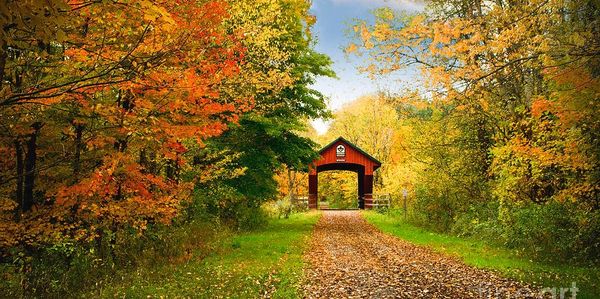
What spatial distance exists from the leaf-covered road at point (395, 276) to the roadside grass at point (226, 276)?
1.68 ft

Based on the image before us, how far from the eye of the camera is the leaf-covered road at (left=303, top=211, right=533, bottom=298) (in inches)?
297

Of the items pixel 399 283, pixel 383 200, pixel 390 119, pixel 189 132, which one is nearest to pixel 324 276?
pixel 399 283

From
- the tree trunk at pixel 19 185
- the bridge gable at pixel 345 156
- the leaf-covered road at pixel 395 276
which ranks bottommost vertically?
the leaf-covered road at pixel 395 276

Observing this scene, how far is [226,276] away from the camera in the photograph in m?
8.81

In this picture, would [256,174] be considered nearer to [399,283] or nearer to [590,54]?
[399,283]

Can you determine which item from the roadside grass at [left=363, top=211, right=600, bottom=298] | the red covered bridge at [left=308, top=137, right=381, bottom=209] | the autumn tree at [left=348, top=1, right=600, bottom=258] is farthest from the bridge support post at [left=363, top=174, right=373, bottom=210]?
the autumn tree at [left=348, top=1, right=600, bottom=258]

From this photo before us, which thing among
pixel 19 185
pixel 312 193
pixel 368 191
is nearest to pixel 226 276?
pixel 19 185

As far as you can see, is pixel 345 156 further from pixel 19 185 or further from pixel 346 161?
pixel 19 185

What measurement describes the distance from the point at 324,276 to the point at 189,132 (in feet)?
13.3

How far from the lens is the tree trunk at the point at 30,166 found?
7.57 m

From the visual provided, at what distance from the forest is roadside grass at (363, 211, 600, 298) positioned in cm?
46

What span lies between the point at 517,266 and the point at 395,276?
108 inches

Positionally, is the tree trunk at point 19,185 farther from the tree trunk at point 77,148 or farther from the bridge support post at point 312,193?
the bridge support post at point 312,193

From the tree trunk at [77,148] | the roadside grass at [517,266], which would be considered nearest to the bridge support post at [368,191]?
the roadside grass at [517,266]
